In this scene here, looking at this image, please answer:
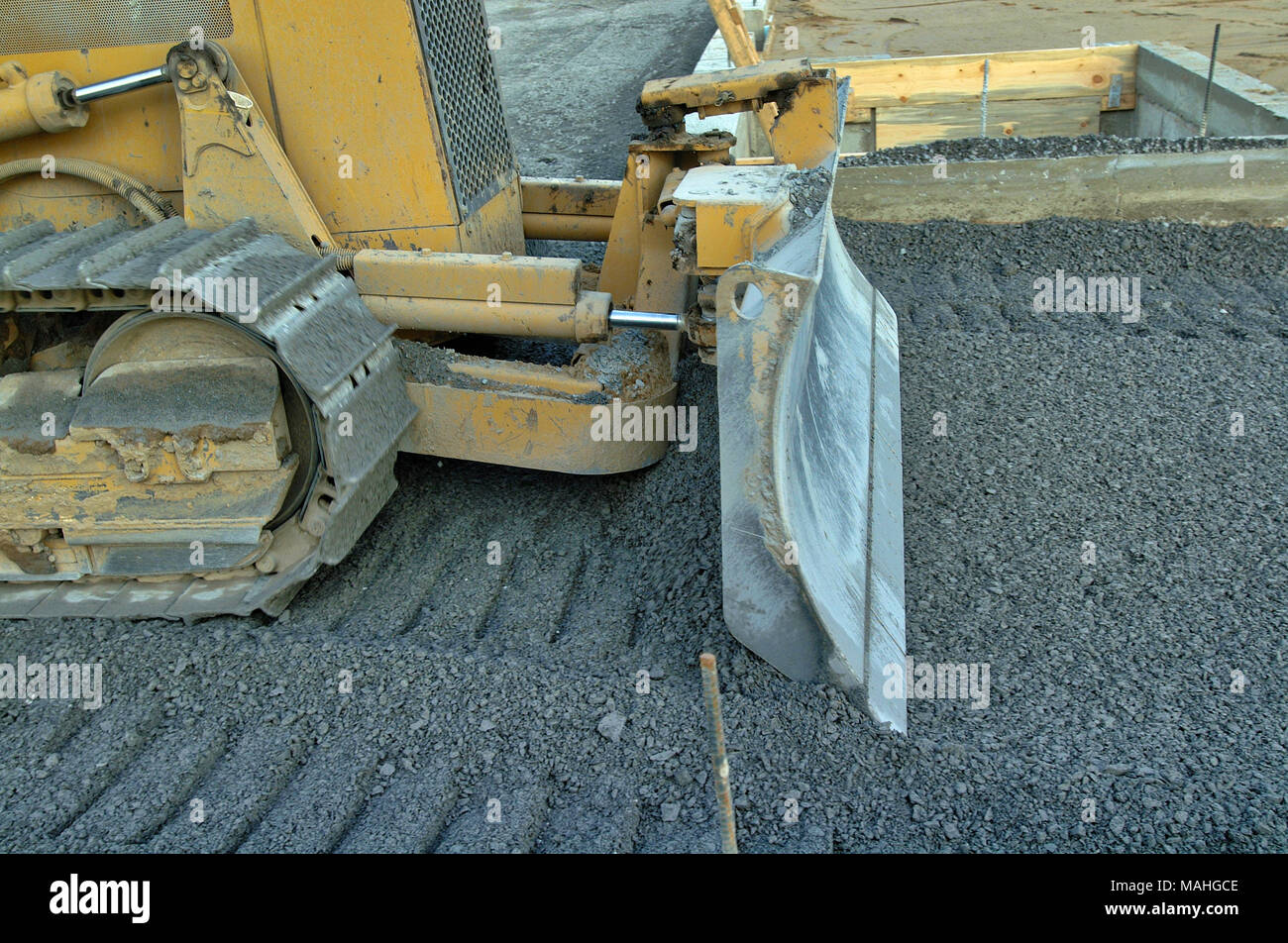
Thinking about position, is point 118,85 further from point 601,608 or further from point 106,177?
point 601,608

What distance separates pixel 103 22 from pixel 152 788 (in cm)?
236

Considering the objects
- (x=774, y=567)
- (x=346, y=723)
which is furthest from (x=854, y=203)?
(x=346, y=723)

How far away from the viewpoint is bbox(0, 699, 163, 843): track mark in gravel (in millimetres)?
2484

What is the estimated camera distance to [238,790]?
8.29ft

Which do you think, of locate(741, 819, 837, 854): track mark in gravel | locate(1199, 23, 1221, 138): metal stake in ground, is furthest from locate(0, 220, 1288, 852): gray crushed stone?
locate(1199, 23, 1221, 138): metal stake in ground

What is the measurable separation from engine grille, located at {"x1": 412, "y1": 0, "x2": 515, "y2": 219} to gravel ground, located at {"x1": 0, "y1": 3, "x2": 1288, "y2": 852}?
41.6 inches

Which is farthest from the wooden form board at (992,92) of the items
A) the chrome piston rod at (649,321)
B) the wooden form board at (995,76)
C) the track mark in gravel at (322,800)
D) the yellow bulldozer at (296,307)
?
the track mark in gravel at (322,800)

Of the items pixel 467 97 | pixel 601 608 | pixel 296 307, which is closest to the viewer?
pixel 296 307

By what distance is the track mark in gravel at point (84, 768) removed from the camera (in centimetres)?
248

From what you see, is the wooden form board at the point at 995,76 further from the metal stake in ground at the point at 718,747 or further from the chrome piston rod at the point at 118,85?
the metal stake in ground at the point at 718,747

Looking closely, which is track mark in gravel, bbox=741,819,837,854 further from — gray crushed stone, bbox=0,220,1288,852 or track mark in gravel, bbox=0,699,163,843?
track mark in gravel, bbox=0,699,163,843

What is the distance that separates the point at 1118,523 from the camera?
3256 millimetres

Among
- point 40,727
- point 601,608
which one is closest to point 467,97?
point 601,608

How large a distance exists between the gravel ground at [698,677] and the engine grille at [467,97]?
3.47ft
